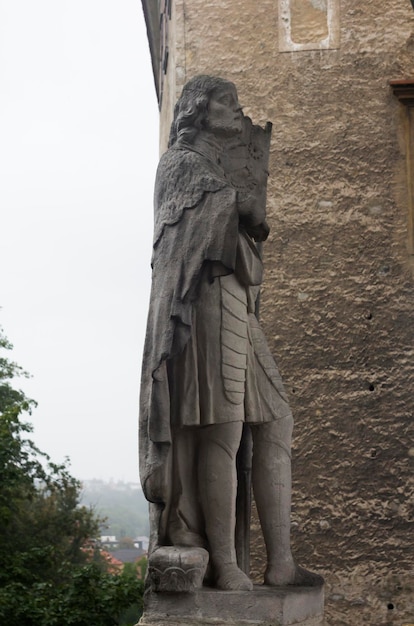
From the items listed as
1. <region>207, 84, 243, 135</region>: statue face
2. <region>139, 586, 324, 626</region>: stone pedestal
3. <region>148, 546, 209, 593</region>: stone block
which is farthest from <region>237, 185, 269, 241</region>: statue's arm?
<region>139, 586, 324, 626</region>: stone pedestal

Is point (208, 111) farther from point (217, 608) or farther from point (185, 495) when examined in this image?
point (217, 608)

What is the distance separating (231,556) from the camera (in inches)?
216

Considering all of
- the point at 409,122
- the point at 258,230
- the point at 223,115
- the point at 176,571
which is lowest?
the point at 176,571

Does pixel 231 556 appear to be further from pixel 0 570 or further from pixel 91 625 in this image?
pixel 0 570

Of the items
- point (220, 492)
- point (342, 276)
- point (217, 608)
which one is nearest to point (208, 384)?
point (220, 492)

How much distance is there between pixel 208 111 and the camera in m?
6.04

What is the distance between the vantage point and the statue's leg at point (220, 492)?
5.46 meters

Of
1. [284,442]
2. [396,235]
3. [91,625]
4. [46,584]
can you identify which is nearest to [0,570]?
[46,584]

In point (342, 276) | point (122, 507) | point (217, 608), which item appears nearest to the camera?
point (217, 608)

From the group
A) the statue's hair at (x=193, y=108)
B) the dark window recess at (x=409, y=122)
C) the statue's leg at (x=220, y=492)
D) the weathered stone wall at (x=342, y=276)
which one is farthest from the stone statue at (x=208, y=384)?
the dark window recess at (x=409, y=122)

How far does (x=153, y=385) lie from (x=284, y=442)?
0.74 m

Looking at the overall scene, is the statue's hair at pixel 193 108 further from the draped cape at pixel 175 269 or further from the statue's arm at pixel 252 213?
the statue's arm at pixel 252 213

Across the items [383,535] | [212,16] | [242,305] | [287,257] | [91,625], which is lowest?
[91,625]

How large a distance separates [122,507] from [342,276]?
7852 centimetres
